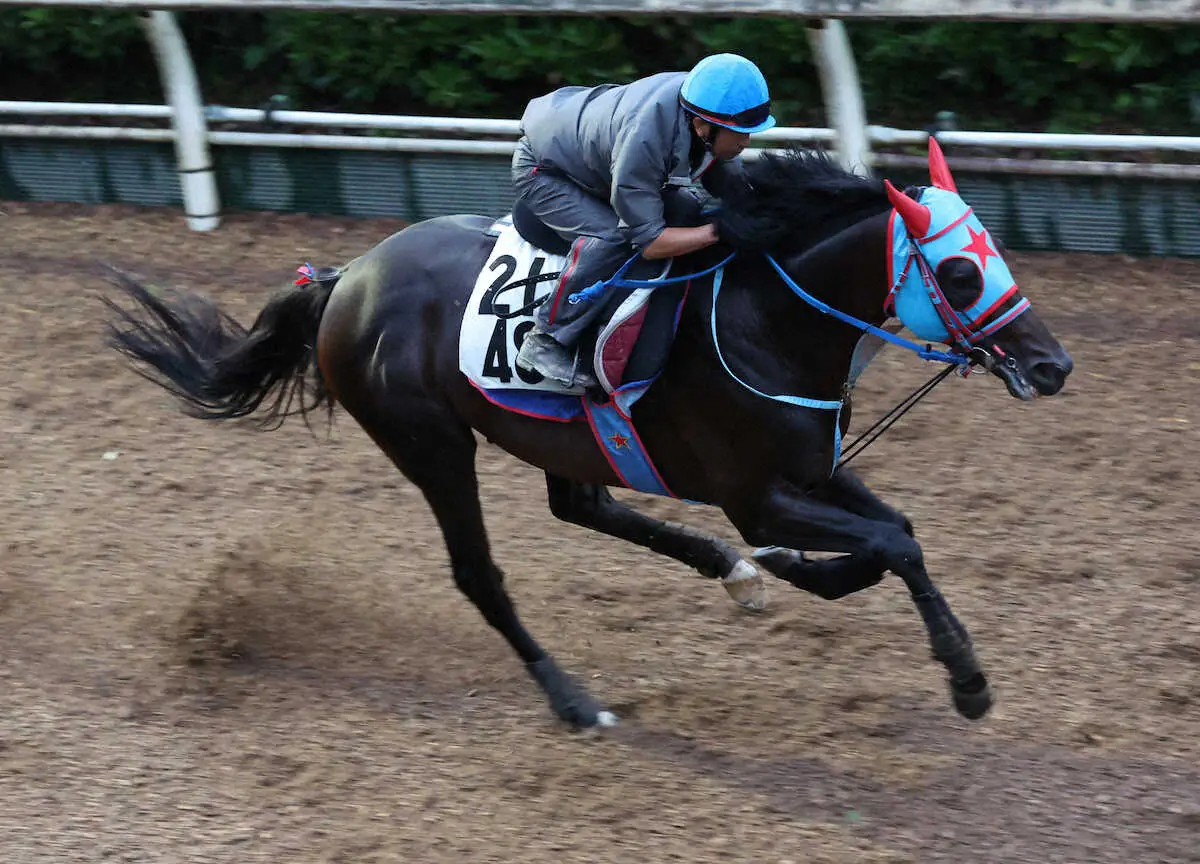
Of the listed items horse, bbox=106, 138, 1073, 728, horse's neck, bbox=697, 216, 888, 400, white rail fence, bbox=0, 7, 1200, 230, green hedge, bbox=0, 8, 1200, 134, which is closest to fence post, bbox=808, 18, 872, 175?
white rail fence, bbox=0, 7, 1200, 230

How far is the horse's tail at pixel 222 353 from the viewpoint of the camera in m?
5.56

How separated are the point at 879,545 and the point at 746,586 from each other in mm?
1019

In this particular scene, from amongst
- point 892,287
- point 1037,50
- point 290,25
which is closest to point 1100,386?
point 1037,50

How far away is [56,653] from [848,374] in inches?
128

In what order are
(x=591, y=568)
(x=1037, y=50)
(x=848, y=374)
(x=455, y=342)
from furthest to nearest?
(x=1037, y=50) < (x=591, y=568) < (x=455, y=342) < (x=848, y=374)

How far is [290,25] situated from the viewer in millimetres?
9508

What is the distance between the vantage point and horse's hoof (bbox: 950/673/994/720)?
14.4ft

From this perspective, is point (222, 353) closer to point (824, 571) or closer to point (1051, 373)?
point (824, 571)

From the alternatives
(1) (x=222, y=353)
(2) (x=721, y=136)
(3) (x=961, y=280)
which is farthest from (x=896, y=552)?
(1) (x=222, y=353)

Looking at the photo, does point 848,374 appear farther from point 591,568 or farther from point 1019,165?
point 1019,165

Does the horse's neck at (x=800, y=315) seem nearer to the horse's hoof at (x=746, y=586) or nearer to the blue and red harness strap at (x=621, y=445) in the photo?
the blue and red harness strap at (x=621, y=445)

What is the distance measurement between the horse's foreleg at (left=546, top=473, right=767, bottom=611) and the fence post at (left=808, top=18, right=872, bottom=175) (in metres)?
2.80

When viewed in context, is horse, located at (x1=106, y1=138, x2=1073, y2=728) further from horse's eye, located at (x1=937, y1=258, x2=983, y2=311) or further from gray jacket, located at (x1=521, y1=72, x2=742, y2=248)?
gray jacket, located at (x1=521, y1=72, x2=742, y2=248)


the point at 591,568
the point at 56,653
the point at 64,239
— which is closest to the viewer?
the point at 56,653
